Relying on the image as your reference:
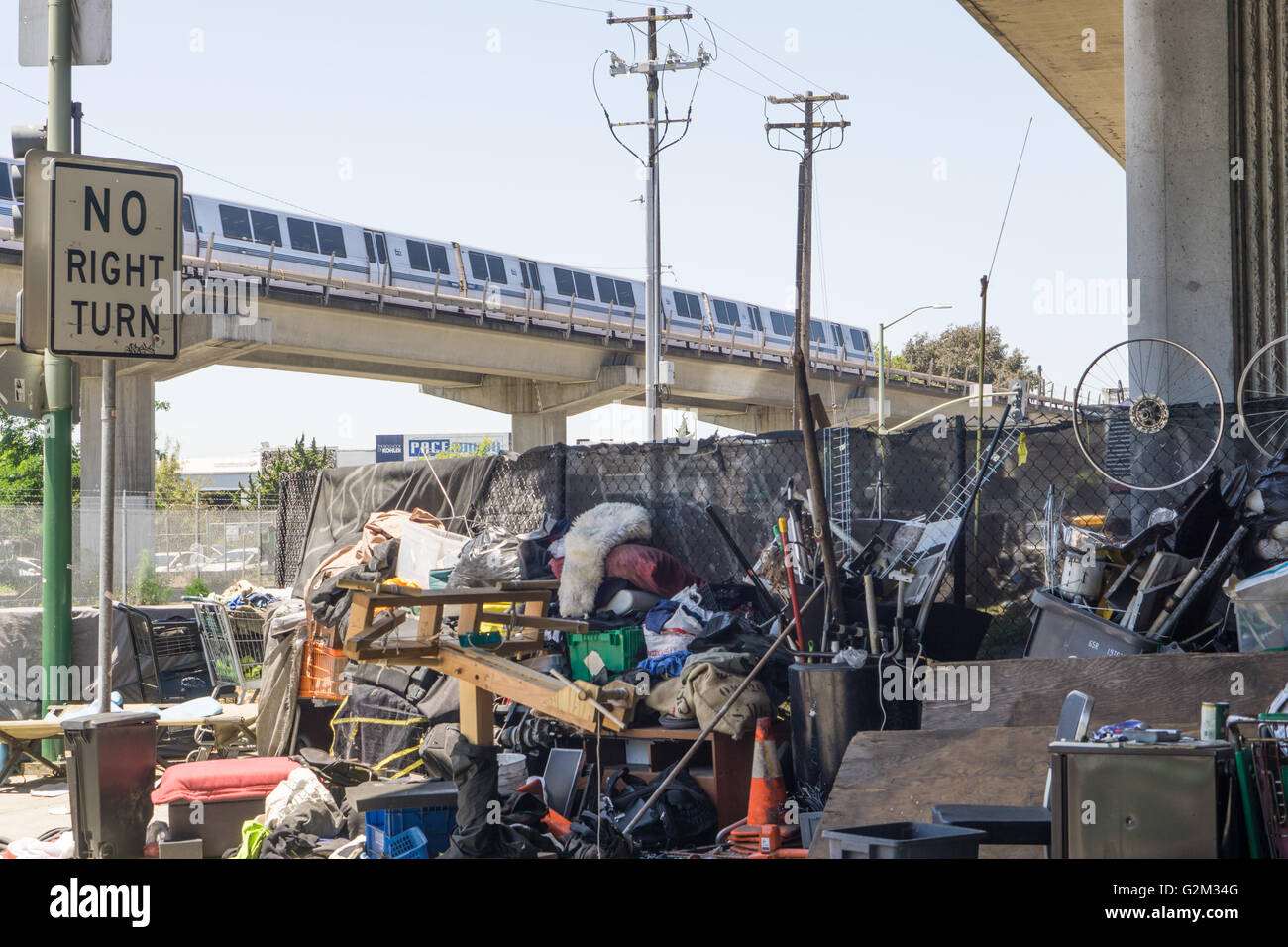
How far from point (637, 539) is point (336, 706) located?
2888 millimetres

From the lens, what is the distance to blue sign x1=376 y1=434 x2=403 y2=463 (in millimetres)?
74562

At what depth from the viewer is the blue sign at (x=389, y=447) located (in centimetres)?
7456

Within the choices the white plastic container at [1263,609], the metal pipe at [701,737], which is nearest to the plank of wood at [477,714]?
the metal pipe at [701,737]

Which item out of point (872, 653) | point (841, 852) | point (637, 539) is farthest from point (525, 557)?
point (841, 852)

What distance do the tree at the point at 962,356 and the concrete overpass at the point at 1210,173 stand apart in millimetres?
64822

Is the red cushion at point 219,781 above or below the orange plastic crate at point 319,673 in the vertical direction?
below

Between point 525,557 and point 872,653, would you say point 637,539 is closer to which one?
point 525,557

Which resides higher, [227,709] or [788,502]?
[788,502]

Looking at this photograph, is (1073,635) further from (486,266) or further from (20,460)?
(20,460)

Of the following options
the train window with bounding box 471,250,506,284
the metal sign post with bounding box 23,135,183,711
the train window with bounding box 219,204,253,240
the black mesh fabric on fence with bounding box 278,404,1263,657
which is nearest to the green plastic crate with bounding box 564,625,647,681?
the black mesh fabric on fence with bounding box 278,404,1263,657

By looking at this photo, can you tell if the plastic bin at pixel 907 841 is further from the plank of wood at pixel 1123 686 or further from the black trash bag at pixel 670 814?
the black trash bag at pixel 670 814

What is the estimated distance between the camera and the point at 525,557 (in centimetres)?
1038

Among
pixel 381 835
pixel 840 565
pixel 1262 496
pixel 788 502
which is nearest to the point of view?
pixel 381 835

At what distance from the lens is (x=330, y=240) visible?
3891cm
